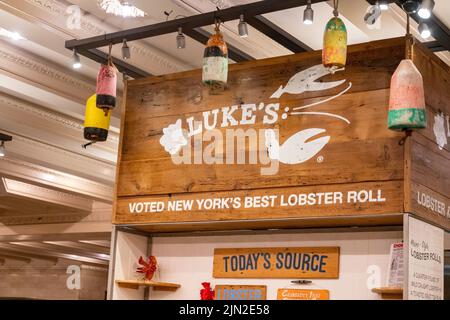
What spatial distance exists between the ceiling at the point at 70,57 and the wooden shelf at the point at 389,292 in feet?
4.98

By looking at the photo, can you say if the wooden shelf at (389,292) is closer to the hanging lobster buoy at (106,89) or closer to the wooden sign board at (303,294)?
the wooden sign board at (303,294)

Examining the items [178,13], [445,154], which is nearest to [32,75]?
[178,13]

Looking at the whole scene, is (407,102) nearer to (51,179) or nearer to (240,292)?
(240,292)

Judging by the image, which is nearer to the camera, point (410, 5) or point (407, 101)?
point (407, 101)

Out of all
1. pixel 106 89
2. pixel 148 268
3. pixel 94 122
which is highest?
pixel 106 89

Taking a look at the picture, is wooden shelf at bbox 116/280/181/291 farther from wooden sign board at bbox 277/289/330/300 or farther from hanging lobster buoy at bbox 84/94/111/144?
hanging lobster buoy at bbox 84/94/111/144

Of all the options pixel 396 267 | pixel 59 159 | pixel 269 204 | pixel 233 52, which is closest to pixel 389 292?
pixel 396 267

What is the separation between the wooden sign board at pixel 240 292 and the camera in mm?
4637

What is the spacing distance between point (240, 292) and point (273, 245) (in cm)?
37

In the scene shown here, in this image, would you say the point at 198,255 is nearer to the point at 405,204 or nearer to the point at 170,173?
the point at 170,173

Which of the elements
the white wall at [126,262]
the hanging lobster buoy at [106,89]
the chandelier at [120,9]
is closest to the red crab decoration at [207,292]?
the white wall at [126,262]

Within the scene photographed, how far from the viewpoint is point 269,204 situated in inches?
173

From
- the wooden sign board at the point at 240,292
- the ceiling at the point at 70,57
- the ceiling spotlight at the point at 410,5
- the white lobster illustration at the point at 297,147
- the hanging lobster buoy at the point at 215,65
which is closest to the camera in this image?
the ceiling spotlight at the point at 410,5

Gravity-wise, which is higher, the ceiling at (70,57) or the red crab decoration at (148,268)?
the ceiling at (70,57)
